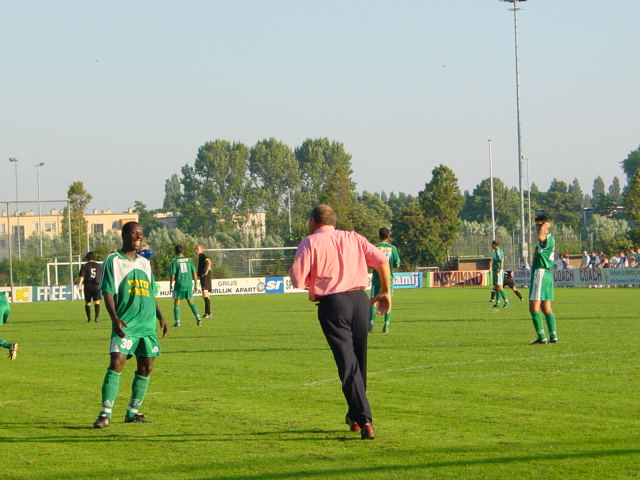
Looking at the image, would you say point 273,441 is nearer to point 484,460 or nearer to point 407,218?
point 484,460

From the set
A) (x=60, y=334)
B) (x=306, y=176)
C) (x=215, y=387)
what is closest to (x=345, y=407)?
(x=215, y=387)

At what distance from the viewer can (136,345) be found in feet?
31.9

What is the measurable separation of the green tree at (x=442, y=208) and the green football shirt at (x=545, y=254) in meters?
65.6

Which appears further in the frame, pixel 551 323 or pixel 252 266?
pixel 252 266

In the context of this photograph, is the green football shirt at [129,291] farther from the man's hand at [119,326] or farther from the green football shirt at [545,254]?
the green football shirt at [545,254]

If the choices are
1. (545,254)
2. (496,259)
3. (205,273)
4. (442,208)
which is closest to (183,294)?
(205,273)

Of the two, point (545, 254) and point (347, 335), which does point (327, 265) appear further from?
point (545, 254)

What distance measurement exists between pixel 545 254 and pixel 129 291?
883 cm

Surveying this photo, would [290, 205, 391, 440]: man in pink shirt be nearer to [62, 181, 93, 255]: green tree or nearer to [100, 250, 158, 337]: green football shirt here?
[100, 250, 158, 337]: green football shirt

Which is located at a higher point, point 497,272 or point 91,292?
point 497,272

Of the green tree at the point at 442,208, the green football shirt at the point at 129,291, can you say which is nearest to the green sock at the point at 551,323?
the green football shirt at the point at 129,291

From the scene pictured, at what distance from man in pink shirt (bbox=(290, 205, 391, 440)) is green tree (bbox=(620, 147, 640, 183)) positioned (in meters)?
168

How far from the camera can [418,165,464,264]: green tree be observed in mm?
82875

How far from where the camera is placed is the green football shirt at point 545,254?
54.3 feet
